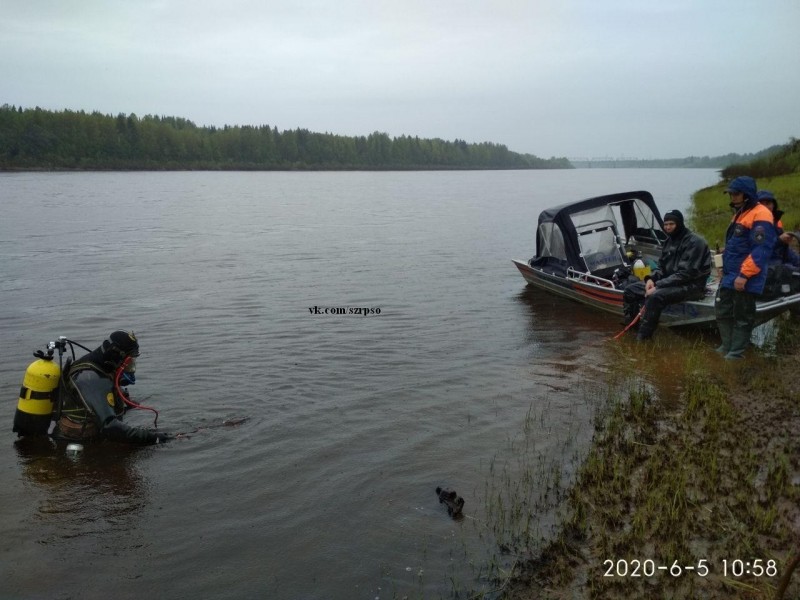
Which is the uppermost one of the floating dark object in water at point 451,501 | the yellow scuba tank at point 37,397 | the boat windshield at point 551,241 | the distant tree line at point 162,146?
the distant tree line at point 162,146

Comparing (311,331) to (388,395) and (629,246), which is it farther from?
(629,246)

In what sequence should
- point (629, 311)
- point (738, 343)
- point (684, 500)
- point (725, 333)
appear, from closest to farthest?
point (684, 500)
point (738, 343)
point (725, 333)
point (629, 311)

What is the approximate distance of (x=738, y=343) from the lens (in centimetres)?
1026

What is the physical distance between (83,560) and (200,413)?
3.56m

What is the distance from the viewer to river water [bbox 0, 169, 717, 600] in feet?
19.0

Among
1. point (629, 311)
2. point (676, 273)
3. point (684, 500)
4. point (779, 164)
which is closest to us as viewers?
point (684, 500)

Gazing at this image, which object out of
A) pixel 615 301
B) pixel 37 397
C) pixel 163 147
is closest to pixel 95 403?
pixel 37 397

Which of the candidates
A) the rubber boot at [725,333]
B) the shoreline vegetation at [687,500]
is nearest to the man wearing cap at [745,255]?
the rubber boot at [725,333]

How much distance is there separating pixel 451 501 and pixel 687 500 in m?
2.16

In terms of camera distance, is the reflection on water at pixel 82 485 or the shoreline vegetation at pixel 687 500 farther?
the reflection on water at pixel 82 485

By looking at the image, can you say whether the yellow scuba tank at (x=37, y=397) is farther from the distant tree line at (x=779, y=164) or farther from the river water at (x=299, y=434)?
the distant tree line at (x=779, y=164)

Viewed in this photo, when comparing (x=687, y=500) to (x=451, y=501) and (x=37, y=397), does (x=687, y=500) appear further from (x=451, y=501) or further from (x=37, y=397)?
(x=37, y=397)

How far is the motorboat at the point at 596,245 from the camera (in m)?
15.0

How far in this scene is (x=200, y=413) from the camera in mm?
9367
